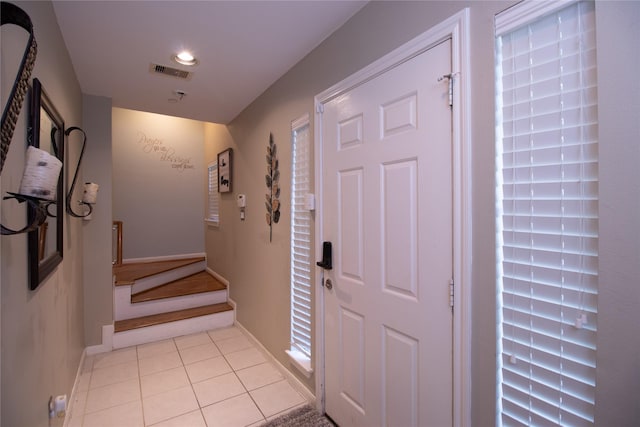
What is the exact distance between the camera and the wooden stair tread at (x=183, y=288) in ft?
11.3

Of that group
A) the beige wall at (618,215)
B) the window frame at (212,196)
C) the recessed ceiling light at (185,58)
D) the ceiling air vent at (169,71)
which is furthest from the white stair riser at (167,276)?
the beige wall at (618,215)

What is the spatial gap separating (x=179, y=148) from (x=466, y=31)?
15.2ft

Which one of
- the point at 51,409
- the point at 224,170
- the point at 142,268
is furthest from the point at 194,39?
the point at 142,268

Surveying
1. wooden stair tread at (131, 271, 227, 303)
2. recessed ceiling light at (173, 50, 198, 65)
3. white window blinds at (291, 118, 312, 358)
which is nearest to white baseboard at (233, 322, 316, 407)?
white window blinds at (291, 118, 312, 358)

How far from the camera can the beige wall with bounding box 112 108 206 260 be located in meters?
4.38

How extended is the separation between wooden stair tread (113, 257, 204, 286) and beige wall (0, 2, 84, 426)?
1.25 meters

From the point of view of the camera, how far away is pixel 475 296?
111 cm

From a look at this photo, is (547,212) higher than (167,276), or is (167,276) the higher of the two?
(547,212)

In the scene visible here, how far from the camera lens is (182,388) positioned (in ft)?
7.50

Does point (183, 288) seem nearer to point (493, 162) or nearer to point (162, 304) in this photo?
point (162, 304)

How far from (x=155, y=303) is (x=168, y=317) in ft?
0.81

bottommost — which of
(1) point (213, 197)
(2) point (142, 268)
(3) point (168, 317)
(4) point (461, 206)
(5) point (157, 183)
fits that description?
(3) point (168, 317)

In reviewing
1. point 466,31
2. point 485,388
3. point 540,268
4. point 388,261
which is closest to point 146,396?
point 388,261

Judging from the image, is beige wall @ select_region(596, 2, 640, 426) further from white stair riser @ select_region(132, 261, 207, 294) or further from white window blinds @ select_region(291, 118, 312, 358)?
white stair riser @ select_region(132, 261, 207, 294)
